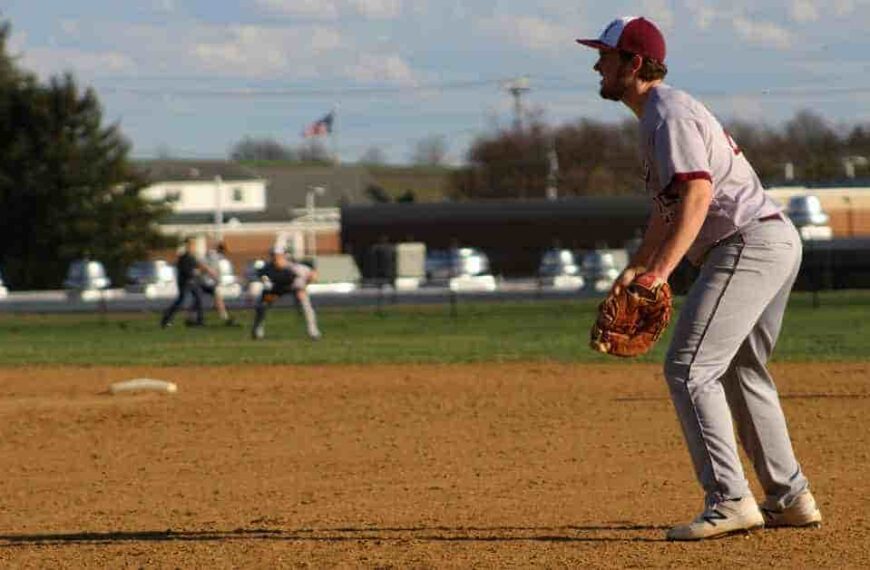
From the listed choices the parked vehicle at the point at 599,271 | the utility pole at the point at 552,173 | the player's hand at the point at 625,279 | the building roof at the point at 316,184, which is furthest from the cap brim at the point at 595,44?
the building roof at the point at 316,184

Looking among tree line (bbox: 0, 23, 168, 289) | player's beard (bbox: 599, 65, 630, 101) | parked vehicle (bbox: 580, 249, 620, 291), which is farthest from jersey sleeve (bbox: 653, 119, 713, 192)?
tree line (bbox: 0, 23, 168, 289)

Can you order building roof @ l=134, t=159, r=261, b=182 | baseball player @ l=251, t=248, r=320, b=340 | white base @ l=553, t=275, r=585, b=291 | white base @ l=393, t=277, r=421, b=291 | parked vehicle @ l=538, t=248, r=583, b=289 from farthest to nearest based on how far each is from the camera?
building roof @ l=134, t=159, r=261, b=182
white base @ l=393, t=277, r=421, b=291
parked vehicle @ l=538, t=248, r=583, b=289
white base @ l=553, t=275, r=585, b=291
baseball player @ l=251, t=248, r=320, b=340

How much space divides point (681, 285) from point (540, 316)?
27.7 feet

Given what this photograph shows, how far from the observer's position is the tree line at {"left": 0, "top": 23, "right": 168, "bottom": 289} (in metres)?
62.3

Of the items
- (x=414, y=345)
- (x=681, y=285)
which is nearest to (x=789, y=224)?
(x=414, y=345)

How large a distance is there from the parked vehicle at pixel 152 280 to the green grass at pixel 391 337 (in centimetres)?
1021

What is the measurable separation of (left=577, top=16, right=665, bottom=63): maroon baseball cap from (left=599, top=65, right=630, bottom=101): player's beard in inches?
3.7

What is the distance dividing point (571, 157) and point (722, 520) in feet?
301

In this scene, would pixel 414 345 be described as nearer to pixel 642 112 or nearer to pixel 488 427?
pixel 488 427

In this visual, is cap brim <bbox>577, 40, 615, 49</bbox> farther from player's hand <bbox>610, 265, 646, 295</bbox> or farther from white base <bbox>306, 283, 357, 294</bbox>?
white base <bbox>306, 283, 357, 294</bbox>

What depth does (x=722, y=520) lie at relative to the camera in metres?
6.85

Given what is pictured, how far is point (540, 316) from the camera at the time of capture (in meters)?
33.8

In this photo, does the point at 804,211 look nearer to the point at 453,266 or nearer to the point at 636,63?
the point at 453,266

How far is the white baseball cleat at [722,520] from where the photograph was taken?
6.85m
